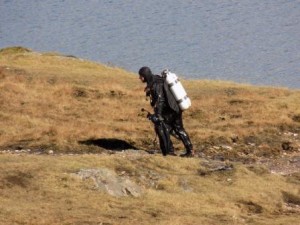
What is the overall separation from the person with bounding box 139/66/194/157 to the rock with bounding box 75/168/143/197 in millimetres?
3679

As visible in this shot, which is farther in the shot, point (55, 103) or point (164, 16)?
point (164, 16)

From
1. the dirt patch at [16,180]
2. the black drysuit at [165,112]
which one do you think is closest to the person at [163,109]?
the black drysuit at [165,112]

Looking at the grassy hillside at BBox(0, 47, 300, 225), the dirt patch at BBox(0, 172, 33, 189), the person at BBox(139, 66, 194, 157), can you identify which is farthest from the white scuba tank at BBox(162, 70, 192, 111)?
the dirt patch at BBox(0, 172, 33, 189)

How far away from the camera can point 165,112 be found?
21.1 m

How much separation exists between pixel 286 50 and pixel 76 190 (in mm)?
48034

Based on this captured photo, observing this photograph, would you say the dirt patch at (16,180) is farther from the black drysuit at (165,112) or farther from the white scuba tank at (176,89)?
the white scuba tank at (176,89)

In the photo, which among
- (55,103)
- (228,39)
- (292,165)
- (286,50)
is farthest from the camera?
(228,39)

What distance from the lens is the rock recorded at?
16.9m

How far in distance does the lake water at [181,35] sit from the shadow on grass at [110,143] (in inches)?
1091

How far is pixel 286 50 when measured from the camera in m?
62.1

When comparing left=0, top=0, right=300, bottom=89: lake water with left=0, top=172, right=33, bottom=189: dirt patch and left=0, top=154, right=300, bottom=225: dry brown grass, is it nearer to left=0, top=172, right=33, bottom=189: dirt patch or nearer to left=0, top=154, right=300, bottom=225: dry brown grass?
left=0, top=154, right=300, bottom=225: dry brown grass

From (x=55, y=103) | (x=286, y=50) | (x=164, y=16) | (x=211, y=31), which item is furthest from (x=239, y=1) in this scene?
(x=55, y=103)

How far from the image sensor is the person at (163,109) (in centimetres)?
2059

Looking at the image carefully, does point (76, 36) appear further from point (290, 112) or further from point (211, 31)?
point (290, 112)
